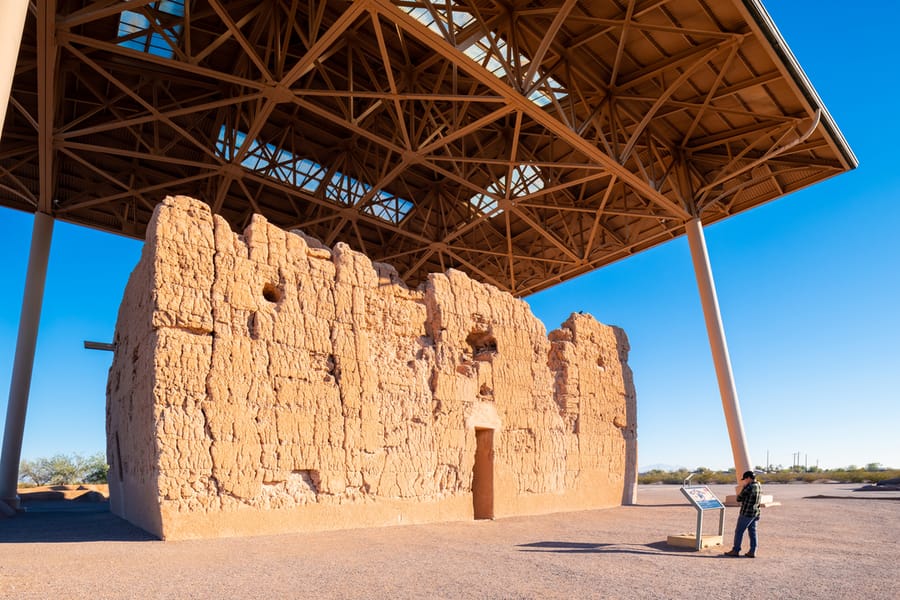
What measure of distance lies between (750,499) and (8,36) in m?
8.00

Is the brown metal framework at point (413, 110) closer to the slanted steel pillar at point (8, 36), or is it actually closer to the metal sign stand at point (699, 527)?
the slanted steel pillar at point (8, 36)

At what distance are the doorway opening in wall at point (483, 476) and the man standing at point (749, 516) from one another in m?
4.70

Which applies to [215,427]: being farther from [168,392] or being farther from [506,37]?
[506,37]

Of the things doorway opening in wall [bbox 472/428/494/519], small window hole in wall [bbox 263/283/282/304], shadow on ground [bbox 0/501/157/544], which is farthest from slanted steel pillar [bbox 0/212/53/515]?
doorway opening in wall [bbox 472/428/494/519]

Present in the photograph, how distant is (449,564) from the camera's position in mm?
6520

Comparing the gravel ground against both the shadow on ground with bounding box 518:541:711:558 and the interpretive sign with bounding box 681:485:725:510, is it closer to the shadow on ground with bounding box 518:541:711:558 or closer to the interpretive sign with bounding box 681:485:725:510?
the shadow on ground with bounding box 518:541:711:558

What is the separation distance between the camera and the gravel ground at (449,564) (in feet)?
17.2

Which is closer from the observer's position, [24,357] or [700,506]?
[700,506]

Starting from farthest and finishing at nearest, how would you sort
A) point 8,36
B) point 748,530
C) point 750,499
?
point 750,499 < point 748,530 < point 8,36

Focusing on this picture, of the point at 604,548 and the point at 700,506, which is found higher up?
the point at 700,506

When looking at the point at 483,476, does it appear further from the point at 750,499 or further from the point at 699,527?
the point at 750,499

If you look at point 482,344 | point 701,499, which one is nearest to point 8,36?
point 701,499

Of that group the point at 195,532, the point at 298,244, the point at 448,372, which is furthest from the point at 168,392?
the point at 448,372

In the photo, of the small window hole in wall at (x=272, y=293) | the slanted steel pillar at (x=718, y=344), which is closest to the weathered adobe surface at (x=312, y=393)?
the small window hole in wall at (x=272, y=293)
